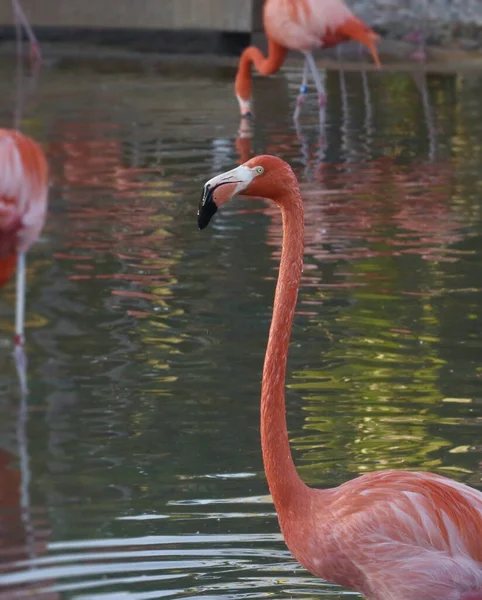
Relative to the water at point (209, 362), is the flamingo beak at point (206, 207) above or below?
above

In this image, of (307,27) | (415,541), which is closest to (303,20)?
(307,27)

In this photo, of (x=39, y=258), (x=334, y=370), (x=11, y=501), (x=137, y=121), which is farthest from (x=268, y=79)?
(x=11, y=501)

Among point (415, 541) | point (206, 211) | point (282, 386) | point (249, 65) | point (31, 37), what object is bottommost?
point (31, 37)

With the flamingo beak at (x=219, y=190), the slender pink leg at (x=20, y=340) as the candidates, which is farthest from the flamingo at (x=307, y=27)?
the flamingo beak at (x=219, y=190)

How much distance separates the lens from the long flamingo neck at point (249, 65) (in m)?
12.6

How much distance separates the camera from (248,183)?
9.95ft

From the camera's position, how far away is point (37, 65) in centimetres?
1816

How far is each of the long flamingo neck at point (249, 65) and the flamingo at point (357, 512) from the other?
9.57 metres

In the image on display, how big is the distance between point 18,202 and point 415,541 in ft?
10.0

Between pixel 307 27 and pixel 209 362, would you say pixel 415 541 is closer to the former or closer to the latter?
pixel 209 362

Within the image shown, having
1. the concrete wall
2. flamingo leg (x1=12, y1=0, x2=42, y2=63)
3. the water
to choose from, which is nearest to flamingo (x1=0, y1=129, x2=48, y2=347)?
the water

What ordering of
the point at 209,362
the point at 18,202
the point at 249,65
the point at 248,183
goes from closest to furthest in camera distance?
1. the point at 248,183
2. the point at 209,362
3. the point at 18,202
4. the point at 249,65

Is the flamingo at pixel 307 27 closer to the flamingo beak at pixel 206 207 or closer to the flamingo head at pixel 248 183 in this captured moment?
the flamingo head at pixel 248 183

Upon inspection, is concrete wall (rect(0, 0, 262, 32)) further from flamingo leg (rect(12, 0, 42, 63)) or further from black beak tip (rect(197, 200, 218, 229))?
black beak tip (rect(197, 200, 218, 229))
